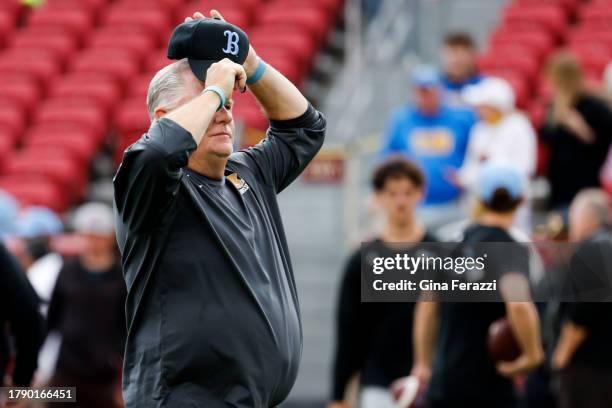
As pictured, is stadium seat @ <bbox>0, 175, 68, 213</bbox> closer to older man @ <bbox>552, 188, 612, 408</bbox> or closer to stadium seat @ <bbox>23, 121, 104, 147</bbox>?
stadium seat @ <bbox>23, 121, 104, 147</bbox>

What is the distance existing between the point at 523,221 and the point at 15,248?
3.14 m

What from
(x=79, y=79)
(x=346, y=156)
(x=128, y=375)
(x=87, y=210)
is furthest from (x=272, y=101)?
(x=79, y=79)

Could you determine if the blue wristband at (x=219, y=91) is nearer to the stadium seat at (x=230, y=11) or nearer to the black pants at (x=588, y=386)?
the black pants at (x=588, y=386)

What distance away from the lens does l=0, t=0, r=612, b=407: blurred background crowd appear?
778cm

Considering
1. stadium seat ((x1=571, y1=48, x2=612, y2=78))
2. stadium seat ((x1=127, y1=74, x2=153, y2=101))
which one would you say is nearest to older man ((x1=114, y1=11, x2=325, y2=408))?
stadium seat ((x1=571, y1=48, x2=612, y2=78))

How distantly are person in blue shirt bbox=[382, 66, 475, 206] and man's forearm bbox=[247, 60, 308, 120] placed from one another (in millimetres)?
4653

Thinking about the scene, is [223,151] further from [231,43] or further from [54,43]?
[54,43]

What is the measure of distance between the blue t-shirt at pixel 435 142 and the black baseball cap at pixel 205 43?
511cm

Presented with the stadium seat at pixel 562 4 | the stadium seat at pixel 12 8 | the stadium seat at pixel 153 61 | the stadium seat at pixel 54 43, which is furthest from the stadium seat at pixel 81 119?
the stadium seat at pixel 562 4

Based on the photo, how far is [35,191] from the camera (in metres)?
11.9

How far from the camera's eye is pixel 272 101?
380 centimetres

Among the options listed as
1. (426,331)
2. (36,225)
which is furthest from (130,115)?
(426,331)

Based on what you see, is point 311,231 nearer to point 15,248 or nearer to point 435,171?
point 435,171

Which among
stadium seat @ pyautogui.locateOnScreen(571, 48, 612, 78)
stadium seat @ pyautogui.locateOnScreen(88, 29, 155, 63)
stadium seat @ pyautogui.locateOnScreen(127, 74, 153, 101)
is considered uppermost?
stadium seat @ pyautogui.locateOnScreen(571, 48, 612, 78)
